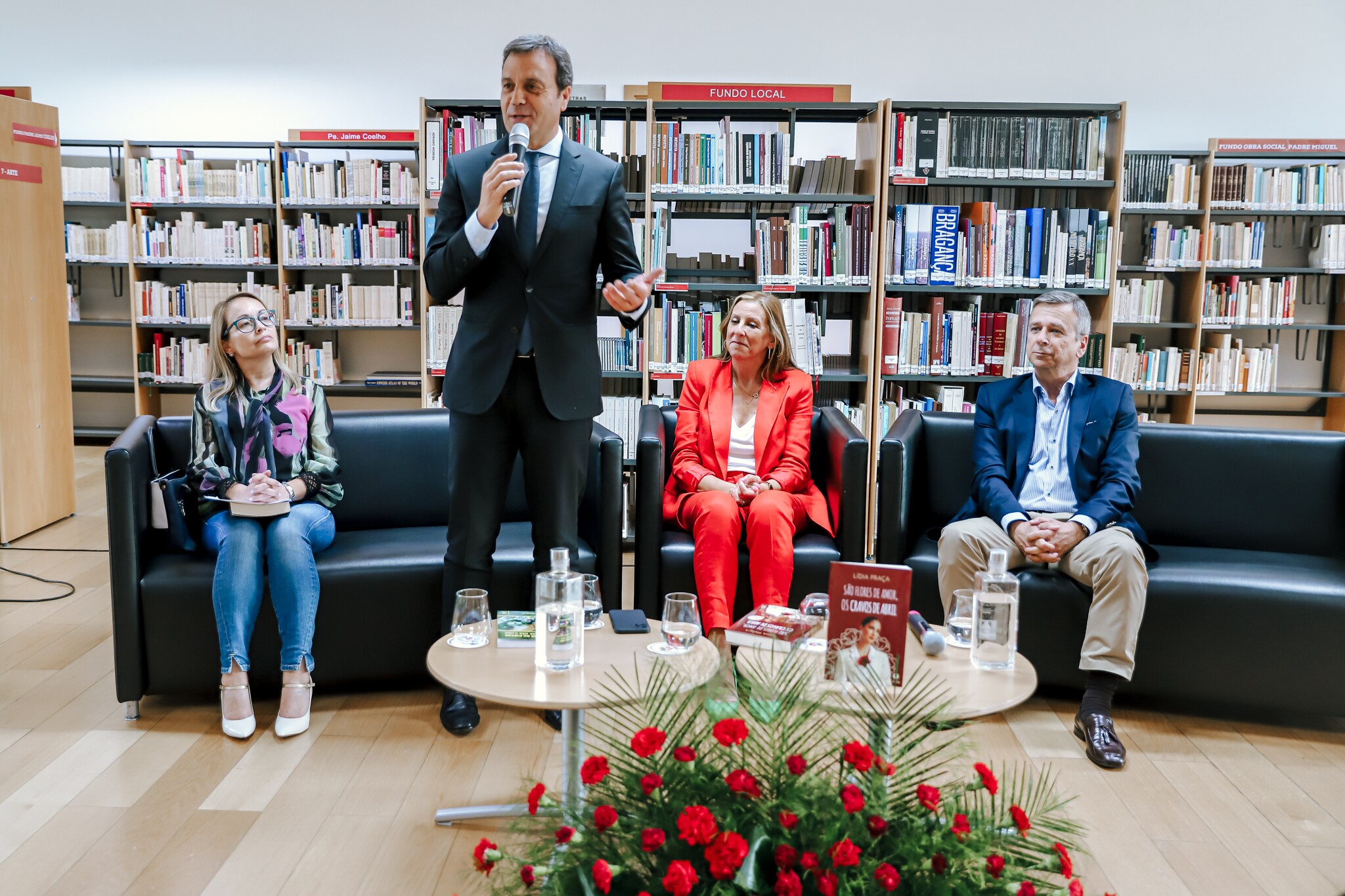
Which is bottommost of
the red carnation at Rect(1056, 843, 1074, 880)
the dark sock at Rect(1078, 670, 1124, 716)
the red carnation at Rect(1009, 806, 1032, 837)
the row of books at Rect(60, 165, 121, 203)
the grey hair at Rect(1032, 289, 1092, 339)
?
the dark sock at Rect(1078, 670, 1124, 716)

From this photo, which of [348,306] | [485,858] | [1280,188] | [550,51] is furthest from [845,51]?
[485,858]

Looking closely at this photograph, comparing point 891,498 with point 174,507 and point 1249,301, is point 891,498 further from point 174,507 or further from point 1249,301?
point 1249,301

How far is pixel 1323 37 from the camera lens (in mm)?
6082

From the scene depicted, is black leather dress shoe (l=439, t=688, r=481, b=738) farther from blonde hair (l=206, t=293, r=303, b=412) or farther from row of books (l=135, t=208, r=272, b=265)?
row of books (l=135, t=208, r=272, b=265)

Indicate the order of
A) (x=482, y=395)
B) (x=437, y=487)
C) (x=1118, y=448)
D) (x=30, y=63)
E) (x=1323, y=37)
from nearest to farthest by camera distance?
1. (x=482, y=395)
2. (x=1118, y=448)
3. (x=437, y=487)
4. (x=1323, y=37)
5. (x=30, y=63)

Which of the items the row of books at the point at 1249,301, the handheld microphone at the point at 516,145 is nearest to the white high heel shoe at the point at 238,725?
the handheld microphone at the point at 516,145

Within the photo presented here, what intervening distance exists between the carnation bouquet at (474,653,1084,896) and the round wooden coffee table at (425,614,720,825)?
709mm

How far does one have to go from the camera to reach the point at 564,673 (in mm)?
1808

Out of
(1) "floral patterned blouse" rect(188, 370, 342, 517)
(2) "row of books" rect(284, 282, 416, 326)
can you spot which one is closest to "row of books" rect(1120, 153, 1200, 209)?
(2) "row of books" rect(284, 282, 416, 326)

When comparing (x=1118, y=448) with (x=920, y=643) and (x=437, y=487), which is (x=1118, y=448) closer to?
(x=920, y=643)

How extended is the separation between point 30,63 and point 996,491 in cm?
667

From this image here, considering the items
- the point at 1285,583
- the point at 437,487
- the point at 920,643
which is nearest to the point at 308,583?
the point at 437,487

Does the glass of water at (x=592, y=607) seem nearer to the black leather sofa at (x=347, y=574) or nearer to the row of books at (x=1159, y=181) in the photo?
the black leather sofa at (x=347, y=574)

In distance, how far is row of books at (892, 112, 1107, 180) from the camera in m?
4.36
